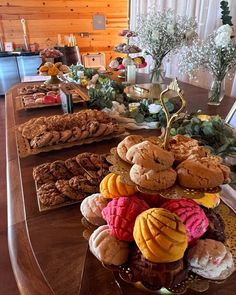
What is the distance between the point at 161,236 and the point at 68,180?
0.47m

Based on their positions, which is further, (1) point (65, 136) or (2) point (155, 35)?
(2) point (155, 35)

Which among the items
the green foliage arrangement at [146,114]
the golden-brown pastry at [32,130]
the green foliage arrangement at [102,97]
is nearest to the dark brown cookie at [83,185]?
the golden-brown pastry at [32,130]

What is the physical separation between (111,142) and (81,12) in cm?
439

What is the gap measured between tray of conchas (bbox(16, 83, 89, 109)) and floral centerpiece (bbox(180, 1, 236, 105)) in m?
0.72

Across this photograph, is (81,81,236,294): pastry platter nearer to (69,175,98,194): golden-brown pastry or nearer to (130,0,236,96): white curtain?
(69,175,98,194): golden-brown pastry

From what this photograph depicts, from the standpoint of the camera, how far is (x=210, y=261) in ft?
1.43

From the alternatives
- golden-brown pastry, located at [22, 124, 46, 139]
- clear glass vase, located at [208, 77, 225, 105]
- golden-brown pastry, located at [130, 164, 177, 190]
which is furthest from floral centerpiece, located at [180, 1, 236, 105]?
golden-brown pastry, located at [130, 164, 177, 190]

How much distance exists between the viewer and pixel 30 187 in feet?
2.73

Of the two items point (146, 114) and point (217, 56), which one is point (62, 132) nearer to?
point (146, 114)

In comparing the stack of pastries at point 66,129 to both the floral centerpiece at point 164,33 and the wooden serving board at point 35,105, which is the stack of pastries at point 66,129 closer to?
the wooden serving board at point 35,105

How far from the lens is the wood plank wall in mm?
4461

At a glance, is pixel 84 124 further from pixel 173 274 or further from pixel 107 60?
pixel 107 60

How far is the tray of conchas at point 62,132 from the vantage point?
105 centimetres

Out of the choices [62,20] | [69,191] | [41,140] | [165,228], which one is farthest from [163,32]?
[62,20]
